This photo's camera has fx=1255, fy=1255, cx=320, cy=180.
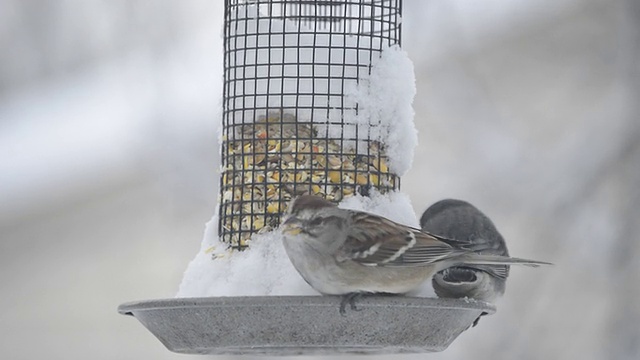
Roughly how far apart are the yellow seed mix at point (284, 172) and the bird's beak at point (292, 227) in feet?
1.94

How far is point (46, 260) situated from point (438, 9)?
437cm

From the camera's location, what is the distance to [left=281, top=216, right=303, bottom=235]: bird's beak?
4797 mm

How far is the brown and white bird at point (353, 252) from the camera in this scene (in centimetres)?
479

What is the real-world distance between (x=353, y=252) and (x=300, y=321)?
395mm

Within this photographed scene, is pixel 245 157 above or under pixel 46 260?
above

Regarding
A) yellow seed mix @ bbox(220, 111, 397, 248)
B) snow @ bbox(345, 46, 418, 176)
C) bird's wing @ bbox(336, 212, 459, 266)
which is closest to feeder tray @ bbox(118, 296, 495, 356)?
bird's wing @ bbox(336, 212, 459, 266)

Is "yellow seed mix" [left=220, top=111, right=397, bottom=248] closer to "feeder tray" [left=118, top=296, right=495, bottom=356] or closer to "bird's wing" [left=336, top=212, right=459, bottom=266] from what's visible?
"bird's wing" [left=336, top=212, right=459, bottom=266]

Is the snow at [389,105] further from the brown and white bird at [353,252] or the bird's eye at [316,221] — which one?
the bird's eye at [316,221]

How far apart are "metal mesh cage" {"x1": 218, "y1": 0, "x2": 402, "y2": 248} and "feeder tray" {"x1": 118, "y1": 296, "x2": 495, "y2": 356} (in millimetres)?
815

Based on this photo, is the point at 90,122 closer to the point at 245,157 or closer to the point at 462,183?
the point at 462,183

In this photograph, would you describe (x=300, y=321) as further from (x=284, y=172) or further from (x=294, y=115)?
(x=294, y=115)

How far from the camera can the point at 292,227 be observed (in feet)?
15.8

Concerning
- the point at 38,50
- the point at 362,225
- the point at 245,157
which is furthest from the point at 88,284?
the point at 362,225

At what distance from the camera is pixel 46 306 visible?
11.3 m
